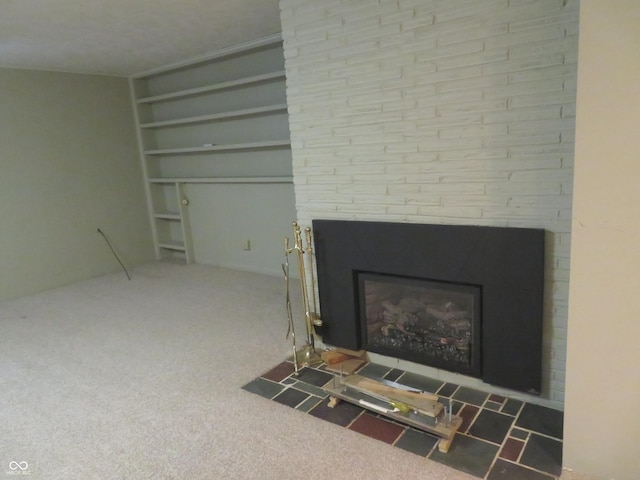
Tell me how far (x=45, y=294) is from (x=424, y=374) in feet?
12.9

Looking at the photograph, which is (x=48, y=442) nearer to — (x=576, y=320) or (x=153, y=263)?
(x=576, y=320)

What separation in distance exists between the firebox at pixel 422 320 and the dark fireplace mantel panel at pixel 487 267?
0.17ft

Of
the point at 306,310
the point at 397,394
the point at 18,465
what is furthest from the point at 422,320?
the point at 18,465

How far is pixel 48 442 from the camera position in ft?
6.71

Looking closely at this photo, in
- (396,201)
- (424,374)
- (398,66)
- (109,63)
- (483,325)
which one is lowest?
(424,374)

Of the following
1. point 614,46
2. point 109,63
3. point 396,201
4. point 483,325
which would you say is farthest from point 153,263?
point 614,46

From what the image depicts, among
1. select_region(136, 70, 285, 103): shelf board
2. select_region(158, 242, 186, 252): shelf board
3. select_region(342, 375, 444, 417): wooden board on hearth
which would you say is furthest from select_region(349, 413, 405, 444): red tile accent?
select_region(158, 242, 186, 252): shelf board

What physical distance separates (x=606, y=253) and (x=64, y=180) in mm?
4896

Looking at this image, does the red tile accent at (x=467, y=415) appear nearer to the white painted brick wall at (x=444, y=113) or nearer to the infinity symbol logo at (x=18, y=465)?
the white painted brick wall at (x=444, y=113)

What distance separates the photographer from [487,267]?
6.88 ft

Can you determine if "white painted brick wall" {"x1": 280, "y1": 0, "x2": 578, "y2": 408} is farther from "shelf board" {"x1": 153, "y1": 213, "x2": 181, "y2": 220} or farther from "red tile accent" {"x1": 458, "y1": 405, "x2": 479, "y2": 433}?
"shelf board" {"x1": 153, "y1": 213, "x2": 181, "y2": 220}

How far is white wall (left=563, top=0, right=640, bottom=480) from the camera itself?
1.35 meters

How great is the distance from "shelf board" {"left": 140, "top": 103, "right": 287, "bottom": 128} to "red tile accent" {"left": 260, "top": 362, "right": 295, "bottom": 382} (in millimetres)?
2270

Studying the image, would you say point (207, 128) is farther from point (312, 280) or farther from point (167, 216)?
point (312, 280)
